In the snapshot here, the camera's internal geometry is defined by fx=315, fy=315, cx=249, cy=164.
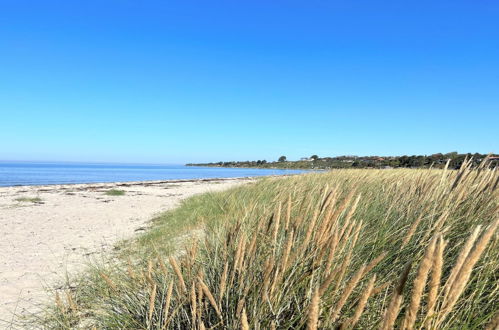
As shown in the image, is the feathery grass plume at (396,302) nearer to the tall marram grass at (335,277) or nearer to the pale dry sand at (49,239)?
the tall marram grass at (335,277)

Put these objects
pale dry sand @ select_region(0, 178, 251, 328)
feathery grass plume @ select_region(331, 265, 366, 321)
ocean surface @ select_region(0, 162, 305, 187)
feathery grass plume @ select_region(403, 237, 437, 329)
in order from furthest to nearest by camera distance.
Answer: ocean surface @ select_region(0, 162, 305, 187), pale dry sand @ select_region(0, 178, 251, 328), feathery grass plume @ select_region(331, 265, 366, 321), feathery grass plume @ select_region(403, 237, 437, 329)

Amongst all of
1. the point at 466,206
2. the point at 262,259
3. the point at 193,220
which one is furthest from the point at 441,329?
the point at 193,220

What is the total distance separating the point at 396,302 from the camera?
65 cm

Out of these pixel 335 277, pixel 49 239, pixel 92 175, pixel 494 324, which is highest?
pixel 494 324

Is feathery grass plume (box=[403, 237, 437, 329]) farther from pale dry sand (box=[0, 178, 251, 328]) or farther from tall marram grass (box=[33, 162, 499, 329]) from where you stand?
pale dry sand (box=[0, 178, 251, 328])

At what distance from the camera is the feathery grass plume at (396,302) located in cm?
64

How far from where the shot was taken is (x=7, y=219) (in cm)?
1082

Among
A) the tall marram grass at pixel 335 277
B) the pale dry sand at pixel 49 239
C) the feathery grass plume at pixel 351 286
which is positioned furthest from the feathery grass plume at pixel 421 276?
the pale dry sand at pixel 49 239

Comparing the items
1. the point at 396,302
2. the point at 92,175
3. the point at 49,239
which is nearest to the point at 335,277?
the point at 396,302

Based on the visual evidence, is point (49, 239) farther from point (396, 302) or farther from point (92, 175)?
point (92, 175)

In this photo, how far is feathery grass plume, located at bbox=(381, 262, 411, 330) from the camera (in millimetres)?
636

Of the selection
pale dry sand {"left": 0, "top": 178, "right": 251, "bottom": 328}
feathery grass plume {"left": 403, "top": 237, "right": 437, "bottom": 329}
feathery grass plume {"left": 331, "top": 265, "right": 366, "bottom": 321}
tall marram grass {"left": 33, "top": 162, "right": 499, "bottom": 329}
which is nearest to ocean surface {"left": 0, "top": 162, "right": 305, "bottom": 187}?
pale dry sand {"left": 0, "top": 178, "right": 251, "bottom": 328}

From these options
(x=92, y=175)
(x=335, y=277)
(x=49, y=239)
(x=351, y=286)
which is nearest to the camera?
(x=351, y=286)

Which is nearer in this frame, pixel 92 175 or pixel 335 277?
pixel 335 277
